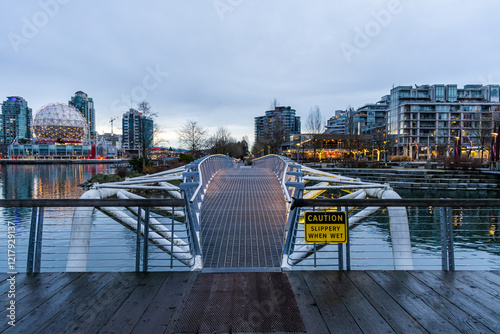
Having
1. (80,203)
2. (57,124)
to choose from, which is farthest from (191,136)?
(57,124)

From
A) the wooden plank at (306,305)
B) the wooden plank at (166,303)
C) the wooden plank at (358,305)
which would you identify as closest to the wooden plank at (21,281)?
the wooden plank at (166,303)

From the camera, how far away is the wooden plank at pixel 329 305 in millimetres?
2793

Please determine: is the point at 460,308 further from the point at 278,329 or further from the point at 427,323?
the point at 278,329

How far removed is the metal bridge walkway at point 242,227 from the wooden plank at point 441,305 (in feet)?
10.0

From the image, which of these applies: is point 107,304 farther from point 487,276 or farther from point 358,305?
point 487,276

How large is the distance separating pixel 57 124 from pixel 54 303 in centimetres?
14683

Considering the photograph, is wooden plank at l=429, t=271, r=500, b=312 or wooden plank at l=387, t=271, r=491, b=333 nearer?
wooden plank at l=387, t=271, r=491, b=333

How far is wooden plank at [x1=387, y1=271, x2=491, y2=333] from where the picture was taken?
280 centimetres

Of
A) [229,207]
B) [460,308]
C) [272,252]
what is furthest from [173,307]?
[229,207]

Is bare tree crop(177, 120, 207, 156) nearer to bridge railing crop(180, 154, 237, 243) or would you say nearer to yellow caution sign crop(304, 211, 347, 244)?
bridge railing crop(180, 154, 237, 243)

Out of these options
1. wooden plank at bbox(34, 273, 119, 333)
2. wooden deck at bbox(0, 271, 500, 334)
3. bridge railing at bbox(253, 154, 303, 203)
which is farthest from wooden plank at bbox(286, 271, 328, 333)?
bridge railing at bbox(253, 154, 303, 203)

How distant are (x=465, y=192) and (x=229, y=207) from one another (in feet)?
87.4

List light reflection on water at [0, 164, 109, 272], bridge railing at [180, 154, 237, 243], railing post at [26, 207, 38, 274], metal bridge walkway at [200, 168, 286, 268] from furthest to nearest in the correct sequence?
light reflection on water at [0, 164, 109, 272], metal bridge walkway at [200, 168, 286, 268], bridge railing at [180, 154, 237, 243], railing post at [26, 207, 38, 274]

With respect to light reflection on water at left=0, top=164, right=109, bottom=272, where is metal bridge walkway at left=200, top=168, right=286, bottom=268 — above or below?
above
